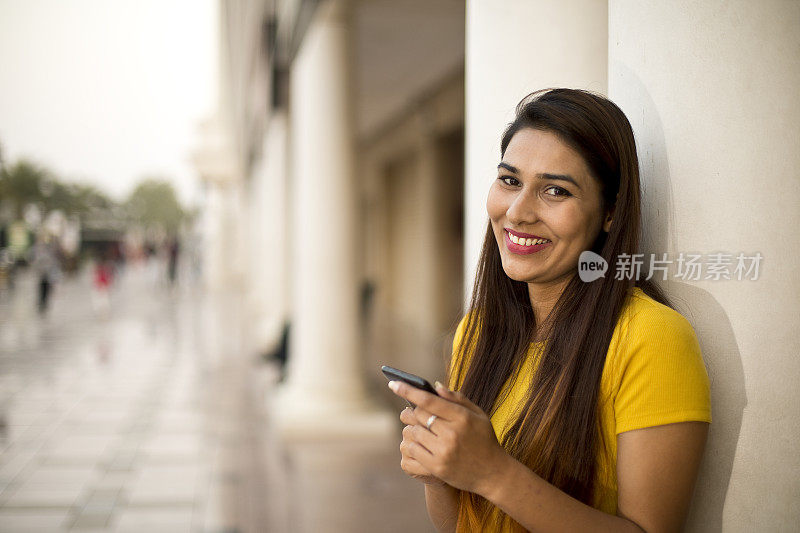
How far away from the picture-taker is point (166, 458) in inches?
247

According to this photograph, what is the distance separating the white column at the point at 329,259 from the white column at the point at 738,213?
571 cm

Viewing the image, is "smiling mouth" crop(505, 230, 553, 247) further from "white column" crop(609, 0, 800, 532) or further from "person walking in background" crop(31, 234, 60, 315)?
"person walking in background" crop(31, 234, 60, 315)

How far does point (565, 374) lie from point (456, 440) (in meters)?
0.28

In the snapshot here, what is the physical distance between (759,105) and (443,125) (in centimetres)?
1193

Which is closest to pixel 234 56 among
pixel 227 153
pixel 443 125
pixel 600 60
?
pixel 443 125

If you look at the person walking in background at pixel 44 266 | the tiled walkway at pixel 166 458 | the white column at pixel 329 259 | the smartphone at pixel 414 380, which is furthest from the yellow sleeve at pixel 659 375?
the person walking in background at pixel 44 266

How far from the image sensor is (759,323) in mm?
1281

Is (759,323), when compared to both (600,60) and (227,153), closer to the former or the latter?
(600,60)

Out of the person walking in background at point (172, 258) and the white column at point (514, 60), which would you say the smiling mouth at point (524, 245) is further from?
the person walking in background at point (172, 258)

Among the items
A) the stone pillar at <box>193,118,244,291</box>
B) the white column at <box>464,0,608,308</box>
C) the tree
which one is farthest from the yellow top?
the tree

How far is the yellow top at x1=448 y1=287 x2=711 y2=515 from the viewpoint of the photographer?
1.20m

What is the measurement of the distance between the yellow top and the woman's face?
0.17 metres

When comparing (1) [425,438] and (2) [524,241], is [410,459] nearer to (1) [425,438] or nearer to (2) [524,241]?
(1) [425,438]

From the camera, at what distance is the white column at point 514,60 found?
193 cm
